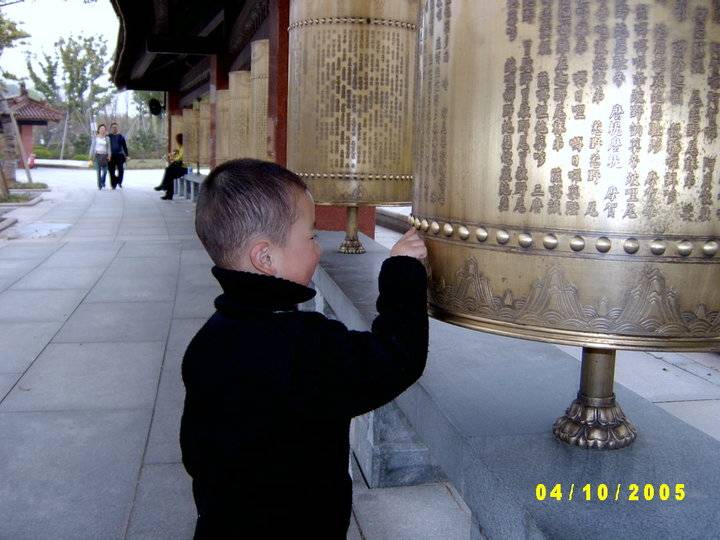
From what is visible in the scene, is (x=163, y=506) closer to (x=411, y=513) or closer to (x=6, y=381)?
(x=411, y=513)

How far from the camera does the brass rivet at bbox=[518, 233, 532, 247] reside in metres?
1.14

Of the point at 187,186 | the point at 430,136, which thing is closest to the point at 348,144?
the point at 430,136

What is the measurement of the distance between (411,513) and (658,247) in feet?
5.15

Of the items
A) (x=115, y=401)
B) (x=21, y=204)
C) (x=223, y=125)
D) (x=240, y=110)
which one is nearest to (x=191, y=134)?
(x=21, y=204)

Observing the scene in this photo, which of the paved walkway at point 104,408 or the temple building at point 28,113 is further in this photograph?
the temple building at point 28,113

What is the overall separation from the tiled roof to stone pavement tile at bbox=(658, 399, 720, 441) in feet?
104

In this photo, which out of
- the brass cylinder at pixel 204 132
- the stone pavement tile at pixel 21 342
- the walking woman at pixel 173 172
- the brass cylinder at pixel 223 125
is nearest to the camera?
the stone pavement tile at pixel 21 342

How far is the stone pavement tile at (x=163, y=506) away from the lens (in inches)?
86.3

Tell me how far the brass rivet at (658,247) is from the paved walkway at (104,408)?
145 cm

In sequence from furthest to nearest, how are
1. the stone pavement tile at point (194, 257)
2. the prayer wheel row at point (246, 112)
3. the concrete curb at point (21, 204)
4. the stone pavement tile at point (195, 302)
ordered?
the concrete curb at point (21, 204) < the stone pavement tile at point (194, 257) < the prayer wheel row at point (246, 112) < the stone pavement tile at point (195, 302)

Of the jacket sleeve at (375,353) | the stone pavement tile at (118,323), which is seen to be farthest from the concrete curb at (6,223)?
the jacket sleeve at (375,353)

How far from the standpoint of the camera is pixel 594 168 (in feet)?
3.55

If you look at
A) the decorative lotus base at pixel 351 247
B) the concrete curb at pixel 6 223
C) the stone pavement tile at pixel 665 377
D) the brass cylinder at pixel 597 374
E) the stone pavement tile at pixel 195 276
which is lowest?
the stone pavement tile at pixel 665 377

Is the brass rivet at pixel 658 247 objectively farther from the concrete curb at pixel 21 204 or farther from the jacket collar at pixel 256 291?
the concrete curb at pixel 21 204
